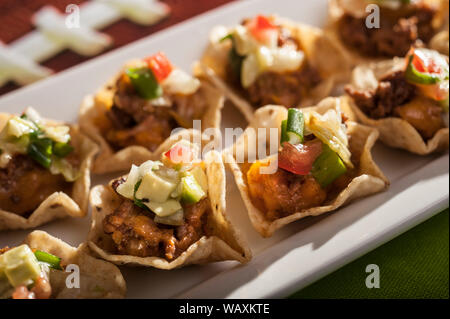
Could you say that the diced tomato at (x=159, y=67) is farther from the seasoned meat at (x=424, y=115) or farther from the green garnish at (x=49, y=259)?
the seasoned meat at (x=424, y=115)

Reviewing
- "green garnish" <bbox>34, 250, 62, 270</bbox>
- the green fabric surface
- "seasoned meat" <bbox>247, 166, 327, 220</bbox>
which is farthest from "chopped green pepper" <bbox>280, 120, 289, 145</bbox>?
"green garnish" <bbox>34, 250, 62, 270</bbox>

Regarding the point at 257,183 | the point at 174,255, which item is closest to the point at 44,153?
the point at 174,255

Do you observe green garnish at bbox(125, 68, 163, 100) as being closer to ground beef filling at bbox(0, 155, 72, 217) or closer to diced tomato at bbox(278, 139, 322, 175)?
ground beef filling at bbox(0, 155, 72, 217)

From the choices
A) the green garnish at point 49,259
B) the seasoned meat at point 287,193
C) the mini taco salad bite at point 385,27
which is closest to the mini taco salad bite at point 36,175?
the green garnish at point 49,259

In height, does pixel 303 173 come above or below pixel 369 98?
below

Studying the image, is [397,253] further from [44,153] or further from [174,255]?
[44,153]
